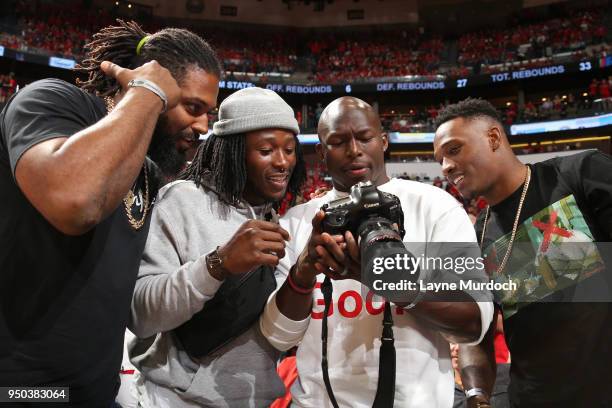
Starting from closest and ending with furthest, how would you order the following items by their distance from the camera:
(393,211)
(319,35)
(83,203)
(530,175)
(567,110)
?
(83,203), (393,211), (530,175), (567,110), (319,35)

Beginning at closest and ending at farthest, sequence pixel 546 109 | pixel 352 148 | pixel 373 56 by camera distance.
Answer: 1. pixel 352 148
2. pixel 546 109
3. pixel 373 56

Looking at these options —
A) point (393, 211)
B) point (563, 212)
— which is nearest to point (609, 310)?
point (563, 212)

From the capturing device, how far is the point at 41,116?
2.93 feet

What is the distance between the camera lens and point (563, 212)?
1609 mm

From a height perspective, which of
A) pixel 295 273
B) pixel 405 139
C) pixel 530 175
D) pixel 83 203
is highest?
pixel 405 139

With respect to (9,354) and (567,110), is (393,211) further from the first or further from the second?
(567,110)

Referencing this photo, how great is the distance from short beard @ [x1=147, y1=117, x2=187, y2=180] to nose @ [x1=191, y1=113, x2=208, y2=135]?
0.06 m

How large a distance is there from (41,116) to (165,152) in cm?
44

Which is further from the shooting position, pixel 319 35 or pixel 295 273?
pixel 319 35

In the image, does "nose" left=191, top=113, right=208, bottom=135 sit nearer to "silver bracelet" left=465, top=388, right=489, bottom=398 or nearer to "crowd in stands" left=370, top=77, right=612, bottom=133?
"silver bracelet" left=465, top=388, right=489, bottom=398

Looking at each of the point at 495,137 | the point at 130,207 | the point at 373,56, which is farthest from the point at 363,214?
the point at 373,56

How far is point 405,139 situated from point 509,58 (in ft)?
17.3

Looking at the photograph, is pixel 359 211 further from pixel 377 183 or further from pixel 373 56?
pixel 373 56

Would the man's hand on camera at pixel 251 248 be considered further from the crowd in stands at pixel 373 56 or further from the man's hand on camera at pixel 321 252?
the crowd in stands at pixel 373 56
